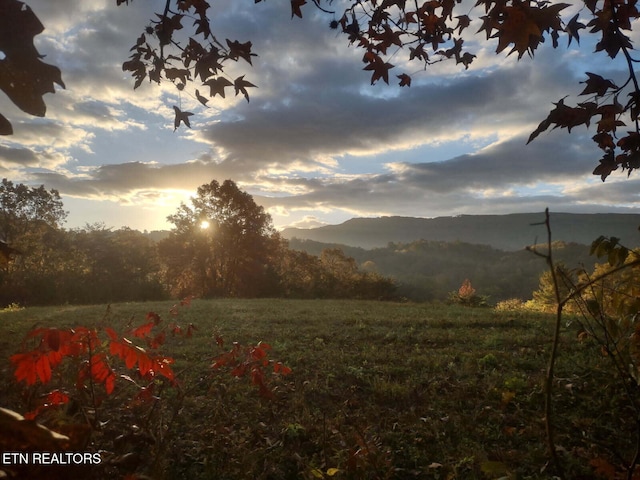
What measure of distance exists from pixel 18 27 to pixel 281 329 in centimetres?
886

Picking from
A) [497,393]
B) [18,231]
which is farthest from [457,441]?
[18,231]

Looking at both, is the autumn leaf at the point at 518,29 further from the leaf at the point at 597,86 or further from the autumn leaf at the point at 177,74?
the autumn leaf at the point at 177,74

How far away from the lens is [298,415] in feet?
14.2

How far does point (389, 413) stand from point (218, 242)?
29424 millimetres

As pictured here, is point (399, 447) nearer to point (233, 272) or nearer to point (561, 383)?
point (561, 383)

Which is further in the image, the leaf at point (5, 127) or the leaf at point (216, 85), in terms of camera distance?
the leaf at point (216, 85)

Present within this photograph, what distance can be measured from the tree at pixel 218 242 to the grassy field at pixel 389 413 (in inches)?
957

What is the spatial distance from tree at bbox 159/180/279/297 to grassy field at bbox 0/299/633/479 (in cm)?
2430

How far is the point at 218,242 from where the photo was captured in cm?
3222

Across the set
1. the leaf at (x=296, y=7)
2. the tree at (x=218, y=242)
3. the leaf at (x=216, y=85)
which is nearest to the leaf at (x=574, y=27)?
the leaf at (x=296, y=7)

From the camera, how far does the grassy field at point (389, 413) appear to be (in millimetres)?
3330

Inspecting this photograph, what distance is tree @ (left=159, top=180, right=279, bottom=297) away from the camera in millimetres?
31812

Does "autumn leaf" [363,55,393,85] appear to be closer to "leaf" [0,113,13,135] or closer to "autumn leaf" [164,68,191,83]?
"autumn leaf" [164,68,191,83]

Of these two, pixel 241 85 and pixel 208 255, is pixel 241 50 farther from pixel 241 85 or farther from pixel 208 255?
pixel 208 255
